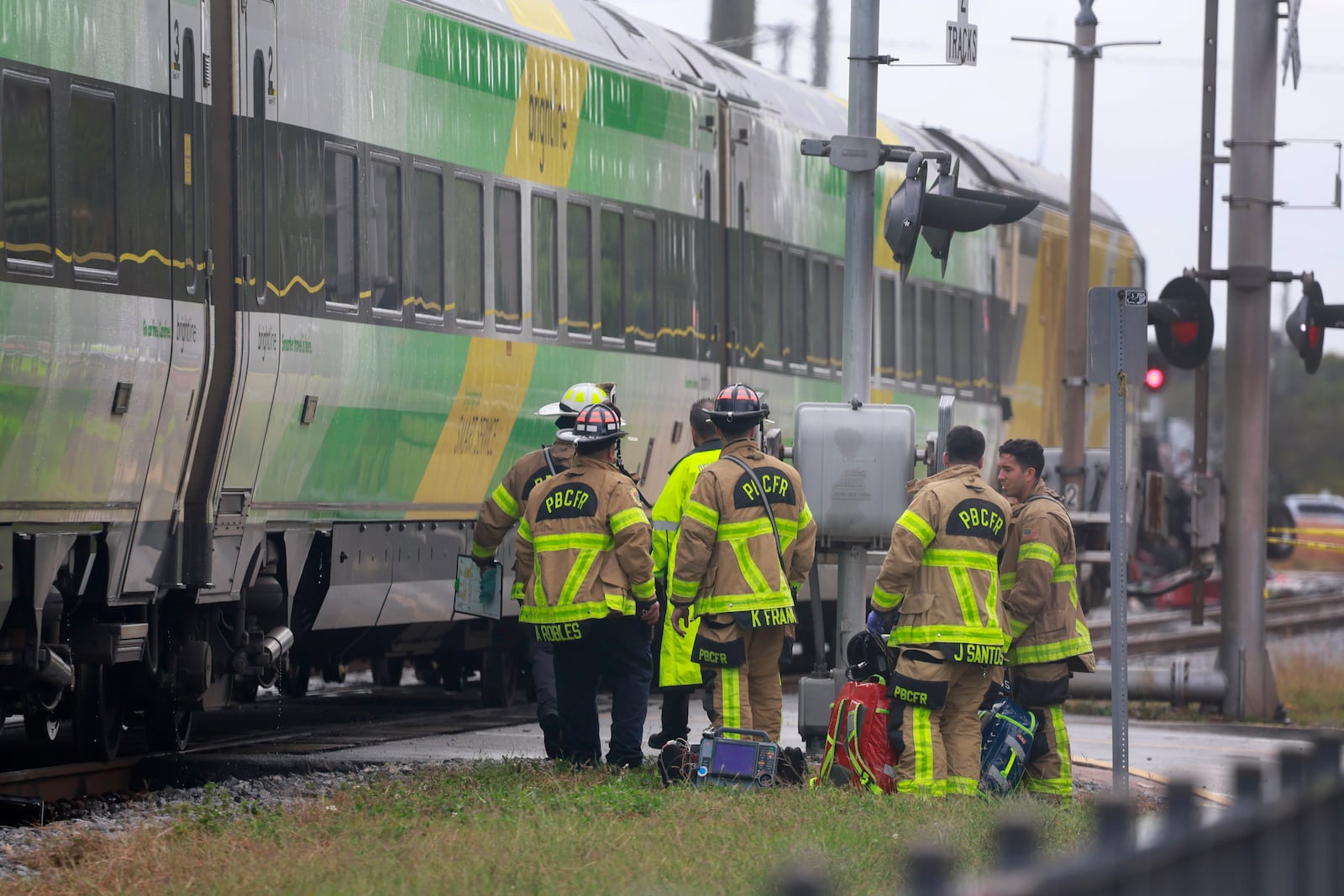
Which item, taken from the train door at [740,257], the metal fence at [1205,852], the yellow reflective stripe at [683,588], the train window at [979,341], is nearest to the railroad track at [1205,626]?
the train window at [979,341]

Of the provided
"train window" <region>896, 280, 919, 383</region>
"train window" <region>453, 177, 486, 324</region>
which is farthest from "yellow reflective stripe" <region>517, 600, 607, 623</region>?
"train window" <region>896, 280, 919, 383</region>

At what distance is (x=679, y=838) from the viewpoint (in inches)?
281

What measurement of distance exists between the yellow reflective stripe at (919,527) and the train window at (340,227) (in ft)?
11.1

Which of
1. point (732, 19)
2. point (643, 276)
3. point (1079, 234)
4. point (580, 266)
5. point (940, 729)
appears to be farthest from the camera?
point (732, 19)

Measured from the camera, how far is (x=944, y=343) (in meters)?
19.3

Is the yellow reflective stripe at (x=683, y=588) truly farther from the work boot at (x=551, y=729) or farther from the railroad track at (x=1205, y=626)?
the railroad track at (x=1205, y=626)

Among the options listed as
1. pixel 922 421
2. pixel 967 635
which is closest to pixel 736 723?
Result: pixel 967 635

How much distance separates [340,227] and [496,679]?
170 inches

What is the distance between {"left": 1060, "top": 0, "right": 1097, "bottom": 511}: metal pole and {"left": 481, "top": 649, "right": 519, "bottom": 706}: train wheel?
7.16 meters

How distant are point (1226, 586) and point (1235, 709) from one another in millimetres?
901

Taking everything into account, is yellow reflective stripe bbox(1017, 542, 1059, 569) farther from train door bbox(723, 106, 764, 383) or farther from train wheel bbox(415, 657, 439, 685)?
train wheel bbox(415, 657, 439, 685)

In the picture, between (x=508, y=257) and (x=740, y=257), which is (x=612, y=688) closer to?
(x=508, y=257)

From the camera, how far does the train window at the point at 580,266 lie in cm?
1302

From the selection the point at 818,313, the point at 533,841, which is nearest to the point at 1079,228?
the point at 818,313
